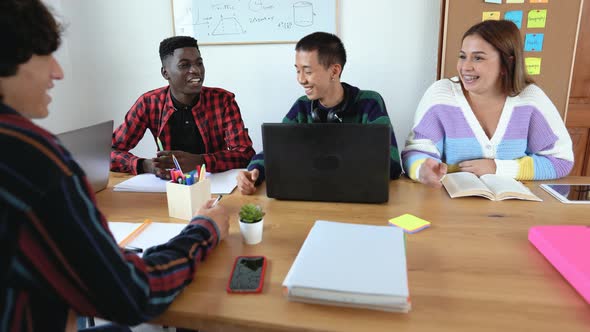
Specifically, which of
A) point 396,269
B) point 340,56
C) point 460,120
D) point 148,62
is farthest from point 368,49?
point 396,269

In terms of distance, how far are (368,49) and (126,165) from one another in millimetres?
1635

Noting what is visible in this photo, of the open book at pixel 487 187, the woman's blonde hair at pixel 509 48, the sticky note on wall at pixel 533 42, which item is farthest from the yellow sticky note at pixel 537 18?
the open book at pixel 487 187

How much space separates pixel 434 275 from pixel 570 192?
2.40 ft

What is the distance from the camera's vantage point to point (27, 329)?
1.87 ft

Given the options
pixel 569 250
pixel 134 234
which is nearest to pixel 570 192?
pixel 569 250

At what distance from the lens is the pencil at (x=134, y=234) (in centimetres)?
93

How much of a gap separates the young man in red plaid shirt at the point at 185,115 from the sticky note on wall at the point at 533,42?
1.58 meters

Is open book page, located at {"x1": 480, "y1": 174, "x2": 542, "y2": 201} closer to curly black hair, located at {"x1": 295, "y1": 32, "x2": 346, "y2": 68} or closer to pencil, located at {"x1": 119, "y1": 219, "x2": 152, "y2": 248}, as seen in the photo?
curly black hair, located at {"x1": 295, "y1": 32, "x2": 346, "y2": 68}

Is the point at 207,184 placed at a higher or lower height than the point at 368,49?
lower

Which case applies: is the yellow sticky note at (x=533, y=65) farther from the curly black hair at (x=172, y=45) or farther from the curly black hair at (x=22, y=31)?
the curly black hair at (x=22, y=31)

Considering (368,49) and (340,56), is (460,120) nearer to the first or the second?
(340,56)

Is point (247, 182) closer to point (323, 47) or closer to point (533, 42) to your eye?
point (323, 47)

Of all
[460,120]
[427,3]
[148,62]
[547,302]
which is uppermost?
[427,3]

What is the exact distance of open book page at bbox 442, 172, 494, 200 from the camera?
119 centimetres
